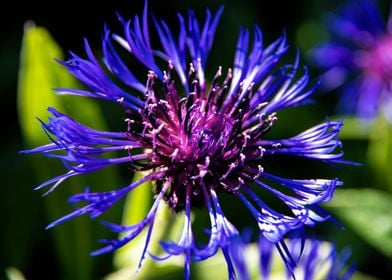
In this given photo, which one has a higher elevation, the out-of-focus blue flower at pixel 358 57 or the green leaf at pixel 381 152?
the out-of-focus blue flower at pixel 358 57

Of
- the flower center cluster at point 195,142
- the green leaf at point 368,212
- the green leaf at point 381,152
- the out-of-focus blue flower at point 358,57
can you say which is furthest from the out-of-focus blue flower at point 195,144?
the out-of-focus blue flower at point 358,57

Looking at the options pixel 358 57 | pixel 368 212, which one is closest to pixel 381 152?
pixel 368 212

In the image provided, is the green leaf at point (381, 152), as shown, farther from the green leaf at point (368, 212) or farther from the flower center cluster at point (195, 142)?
the flower center cluster at point (195, 142)

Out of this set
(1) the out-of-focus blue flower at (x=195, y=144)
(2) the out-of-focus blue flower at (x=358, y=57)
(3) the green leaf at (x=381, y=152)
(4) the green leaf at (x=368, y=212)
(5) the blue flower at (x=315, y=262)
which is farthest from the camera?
(2) the out-of-focus blue flower at (x=358, y=57)

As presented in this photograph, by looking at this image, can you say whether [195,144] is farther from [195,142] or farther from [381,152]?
[381,152]

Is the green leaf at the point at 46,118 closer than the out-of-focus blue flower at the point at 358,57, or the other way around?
the green leaf at the point at 46,118

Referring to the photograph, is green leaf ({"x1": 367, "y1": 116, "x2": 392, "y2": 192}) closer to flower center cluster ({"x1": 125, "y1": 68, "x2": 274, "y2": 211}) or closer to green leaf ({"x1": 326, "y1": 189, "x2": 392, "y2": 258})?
green leaf ({"x1": 326, "y1": 189, "x2": 392, "y2": 258})

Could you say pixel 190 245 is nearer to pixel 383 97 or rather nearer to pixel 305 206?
pixel 305 206

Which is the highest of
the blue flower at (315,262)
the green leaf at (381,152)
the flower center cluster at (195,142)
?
the flower center cluster at (195,142)
